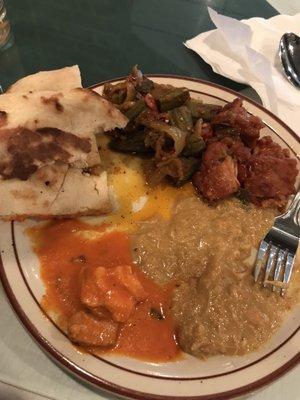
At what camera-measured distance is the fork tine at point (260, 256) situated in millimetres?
2072

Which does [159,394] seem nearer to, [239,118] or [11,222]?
[11,222]

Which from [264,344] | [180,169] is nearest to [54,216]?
[180,169]

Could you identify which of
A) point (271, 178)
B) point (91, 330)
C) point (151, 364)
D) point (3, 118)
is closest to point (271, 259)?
point (271, 178)

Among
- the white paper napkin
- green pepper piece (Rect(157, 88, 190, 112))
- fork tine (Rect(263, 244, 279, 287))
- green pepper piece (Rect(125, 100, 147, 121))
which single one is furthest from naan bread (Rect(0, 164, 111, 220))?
the white paper napkin

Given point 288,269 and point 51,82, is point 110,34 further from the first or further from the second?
point 288,269

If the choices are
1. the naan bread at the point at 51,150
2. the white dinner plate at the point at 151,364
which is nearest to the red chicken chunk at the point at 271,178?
the white dinner plate at the point at 151,364

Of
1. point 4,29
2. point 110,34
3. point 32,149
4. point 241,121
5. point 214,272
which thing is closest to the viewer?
point 32,149

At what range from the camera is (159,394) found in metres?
1.70

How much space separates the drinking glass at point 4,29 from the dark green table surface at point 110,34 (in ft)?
0.18

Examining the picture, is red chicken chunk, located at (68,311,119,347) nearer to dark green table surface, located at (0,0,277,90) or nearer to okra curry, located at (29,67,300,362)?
okra curry, located at (29,67,300,362)

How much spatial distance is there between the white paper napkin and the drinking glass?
125 centimetres

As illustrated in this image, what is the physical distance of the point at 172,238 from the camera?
221cm

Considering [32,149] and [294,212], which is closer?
[32,149]

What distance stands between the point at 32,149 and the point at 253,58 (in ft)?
5.36
